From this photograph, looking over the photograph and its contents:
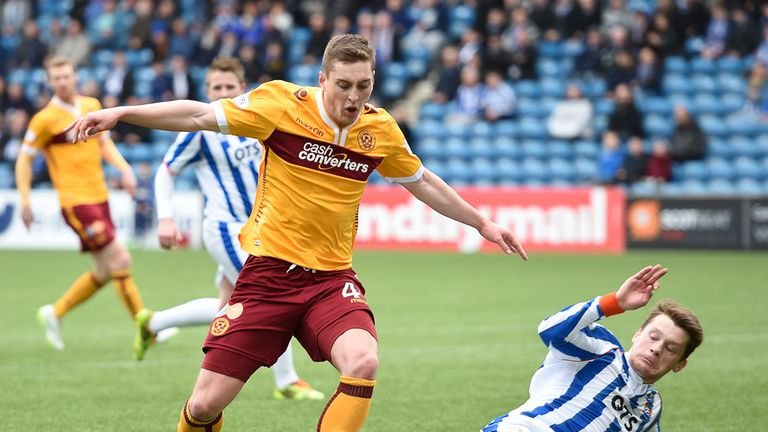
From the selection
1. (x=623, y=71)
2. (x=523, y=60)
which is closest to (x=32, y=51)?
(x=523, y=60)

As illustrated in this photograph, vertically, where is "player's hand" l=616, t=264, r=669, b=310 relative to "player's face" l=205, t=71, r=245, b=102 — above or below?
below

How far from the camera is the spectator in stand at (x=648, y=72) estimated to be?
22.5 meters

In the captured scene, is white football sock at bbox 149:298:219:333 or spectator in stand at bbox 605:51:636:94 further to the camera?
spectator in stand at bbox 605:51:636:94

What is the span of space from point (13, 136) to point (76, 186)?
48.3ft

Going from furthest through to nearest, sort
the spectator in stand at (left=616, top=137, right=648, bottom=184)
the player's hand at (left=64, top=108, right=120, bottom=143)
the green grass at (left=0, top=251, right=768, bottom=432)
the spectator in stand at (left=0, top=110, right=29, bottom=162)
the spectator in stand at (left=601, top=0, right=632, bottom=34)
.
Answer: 1. the spectator in stand at (left=0, top=110, right=29, bottom=162)
2. the spectator in stand at (left=601, top=0, right=632, bottom=34)
3. the spectator in stand at (left=616, top=137, right=648, bottom=184)
4. the green grass at (left=0, top=251, right=768, bottom=432)
5. the player's hand at (left=64, top=108, right=120, bottom=143)

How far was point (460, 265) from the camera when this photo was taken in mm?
18203

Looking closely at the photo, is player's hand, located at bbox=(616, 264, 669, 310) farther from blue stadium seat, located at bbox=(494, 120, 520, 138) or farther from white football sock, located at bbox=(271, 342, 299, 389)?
blue stadium seat, located at bbox=(494, 120, 520, 138)

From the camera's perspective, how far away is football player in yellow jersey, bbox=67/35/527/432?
5.04 metres

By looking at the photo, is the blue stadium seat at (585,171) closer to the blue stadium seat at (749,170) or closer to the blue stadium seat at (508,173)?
the blue stadium seat at (508,173)

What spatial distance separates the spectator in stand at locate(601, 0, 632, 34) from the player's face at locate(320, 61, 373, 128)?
19.3m

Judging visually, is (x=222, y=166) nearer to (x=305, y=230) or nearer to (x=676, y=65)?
(x=305, y=230)

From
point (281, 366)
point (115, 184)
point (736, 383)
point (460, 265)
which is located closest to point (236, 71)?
point (281, 366)

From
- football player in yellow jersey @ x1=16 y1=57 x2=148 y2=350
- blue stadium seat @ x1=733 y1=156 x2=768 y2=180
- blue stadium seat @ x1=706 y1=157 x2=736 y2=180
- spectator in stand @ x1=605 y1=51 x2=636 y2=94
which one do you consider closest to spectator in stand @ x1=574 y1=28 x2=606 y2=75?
spectator in stand @ x1=605 y1=51 x2=636 y2=94

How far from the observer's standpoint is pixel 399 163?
5492mm
